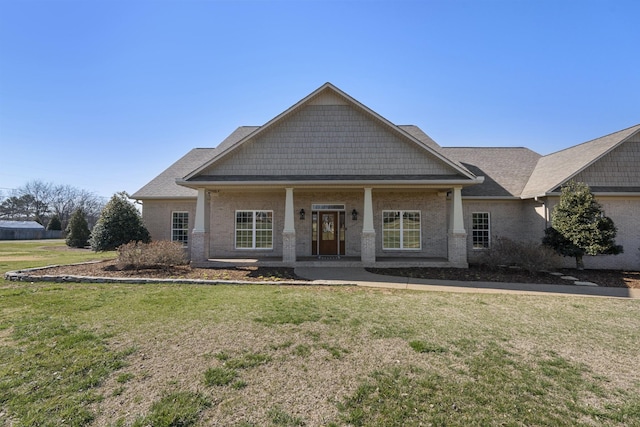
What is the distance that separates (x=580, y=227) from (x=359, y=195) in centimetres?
886

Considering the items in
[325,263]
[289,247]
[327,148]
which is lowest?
[325,263]

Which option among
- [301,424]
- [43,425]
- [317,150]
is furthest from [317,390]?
[317,150]

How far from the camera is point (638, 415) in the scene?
3.42 meters

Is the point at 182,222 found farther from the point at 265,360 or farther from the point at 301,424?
the point at 301,424

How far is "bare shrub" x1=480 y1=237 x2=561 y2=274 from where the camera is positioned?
11719mm

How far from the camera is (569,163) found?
15086 millimetres

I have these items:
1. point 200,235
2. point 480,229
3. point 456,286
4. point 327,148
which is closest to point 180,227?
point 200,235

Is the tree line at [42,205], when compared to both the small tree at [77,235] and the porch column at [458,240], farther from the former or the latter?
the porch column at [458,240]

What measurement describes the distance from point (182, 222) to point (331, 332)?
1368 cm

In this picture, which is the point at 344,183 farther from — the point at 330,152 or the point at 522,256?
the point at 522,256

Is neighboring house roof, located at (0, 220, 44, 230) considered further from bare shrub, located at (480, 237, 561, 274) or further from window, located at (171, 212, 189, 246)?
bare shrub, located at (480, 237, 561, 274)

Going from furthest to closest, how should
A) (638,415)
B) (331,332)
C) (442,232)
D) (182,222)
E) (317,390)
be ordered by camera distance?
(182,222), (442,232), (331,332), (317,390), (638,415)

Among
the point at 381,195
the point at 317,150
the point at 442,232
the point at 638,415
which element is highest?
the point at 317,150

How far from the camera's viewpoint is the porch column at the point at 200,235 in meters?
13.7
